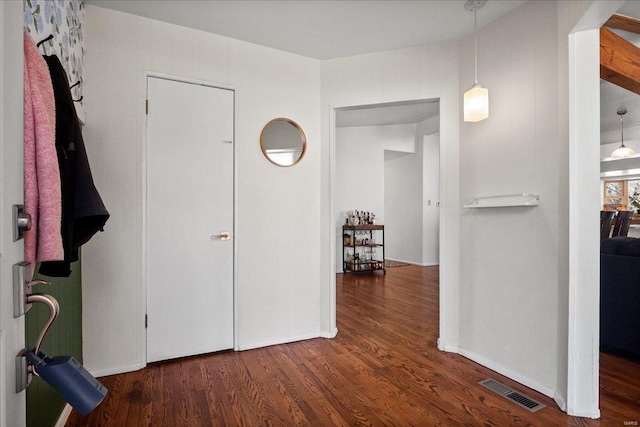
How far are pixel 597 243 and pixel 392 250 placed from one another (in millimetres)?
6151

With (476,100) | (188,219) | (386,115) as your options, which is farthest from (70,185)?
(386,115)

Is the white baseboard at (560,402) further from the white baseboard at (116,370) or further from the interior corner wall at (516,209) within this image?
the white baseboard at (116,370)

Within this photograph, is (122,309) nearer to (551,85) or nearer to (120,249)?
(120,249)

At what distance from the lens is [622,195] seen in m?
7.93

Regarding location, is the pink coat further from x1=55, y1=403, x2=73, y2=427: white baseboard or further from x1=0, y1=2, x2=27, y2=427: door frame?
x1=55, y1=403, x2=73, y2=427: white baseboard

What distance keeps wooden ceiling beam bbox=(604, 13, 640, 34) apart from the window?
21.0 ft

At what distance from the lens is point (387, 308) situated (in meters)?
4.15

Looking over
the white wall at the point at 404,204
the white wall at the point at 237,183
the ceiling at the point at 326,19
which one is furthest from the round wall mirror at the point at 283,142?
the white wall at the point at 404,204

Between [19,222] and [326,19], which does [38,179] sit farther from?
[326,19]

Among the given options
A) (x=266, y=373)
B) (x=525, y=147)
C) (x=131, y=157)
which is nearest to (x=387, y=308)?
(x=266, y=373)

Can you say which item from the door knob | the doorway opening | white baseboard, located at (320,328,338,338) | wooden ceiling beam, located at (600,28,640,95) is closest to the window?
the doorway opening

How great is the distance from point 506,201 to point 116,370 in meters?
3.02

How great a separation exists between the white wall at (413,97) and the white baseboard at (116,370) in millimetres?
1569

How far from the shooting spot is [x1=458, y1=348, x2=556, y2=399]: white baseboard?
2162 mm
